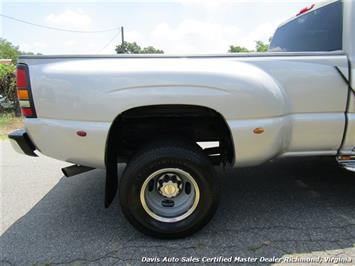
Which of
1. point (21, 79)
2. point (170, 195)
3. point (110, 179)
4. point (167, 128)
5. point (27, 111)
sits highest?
point (21, 79)

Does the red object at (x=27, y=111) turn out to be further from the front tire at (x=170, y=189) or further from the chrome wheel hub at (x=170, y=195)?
the chrome wheel hub at (x=170, y=195)

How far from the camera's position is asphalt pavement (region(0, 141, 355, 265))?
248 centimetres

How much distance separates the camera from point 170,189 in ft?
9.05

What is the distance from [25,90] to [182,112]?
4.16 feet

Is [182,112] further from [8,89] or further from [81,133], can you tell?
[8,89]

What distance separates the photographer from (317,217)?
2.98 meters

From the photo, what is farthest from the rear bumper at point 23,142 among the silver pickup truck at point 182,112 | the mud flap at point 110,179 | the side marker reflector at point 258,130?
the side marker reflector at point 258,130

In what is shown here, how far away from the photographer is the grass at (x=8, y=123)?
7.76 meters

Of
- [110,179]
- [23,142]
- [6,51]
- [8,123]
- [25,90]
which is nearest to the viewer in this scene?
[25,90]

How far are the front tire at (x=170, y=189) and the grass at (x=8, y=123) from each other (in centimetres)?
580

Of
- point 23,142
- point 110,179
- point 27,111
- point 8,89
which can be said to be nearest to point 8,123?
point 8,89

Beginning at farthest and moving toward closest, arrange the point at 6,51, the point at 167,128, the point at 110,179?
1. the point at 6,51
2. the point at 167,128
3. the point at 110,179

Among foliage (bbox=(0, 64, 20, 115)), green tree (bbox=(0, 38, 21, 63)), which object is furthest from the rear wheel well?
green tree (bbox=(0, 38, 21, 63))

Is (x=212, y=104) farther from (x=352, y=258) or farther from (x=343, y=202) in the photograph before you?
(x=343, y=202)
